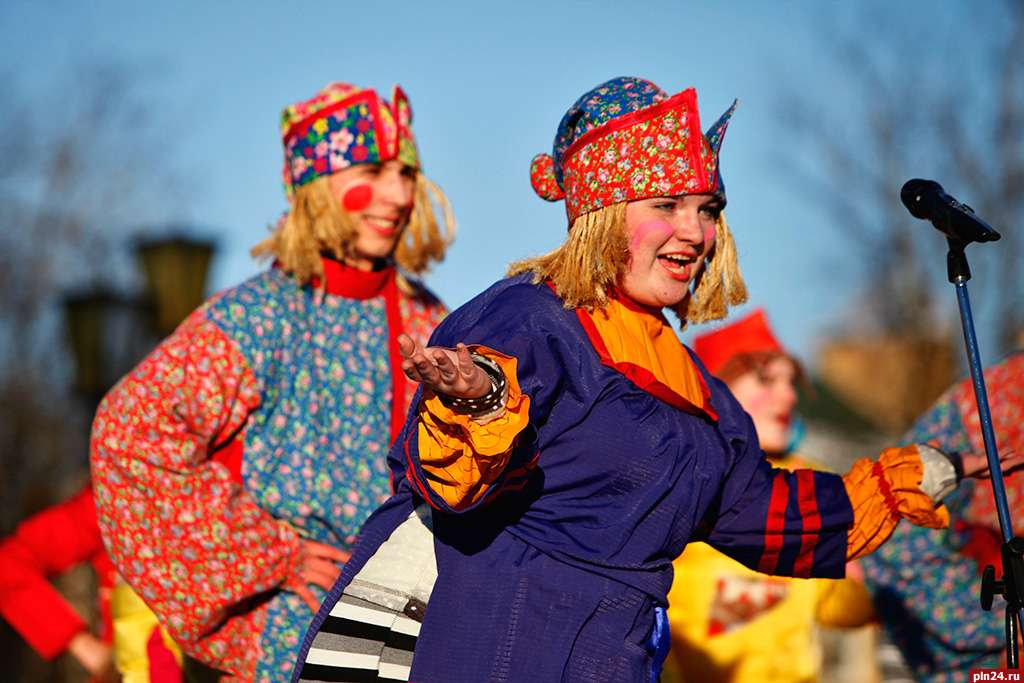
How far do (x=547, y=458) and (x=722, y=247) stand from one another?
0.79 meters

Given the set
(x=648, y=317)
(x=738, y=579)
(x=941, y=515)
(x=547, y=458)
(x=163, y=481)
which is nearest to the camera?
(x=547, y=458)

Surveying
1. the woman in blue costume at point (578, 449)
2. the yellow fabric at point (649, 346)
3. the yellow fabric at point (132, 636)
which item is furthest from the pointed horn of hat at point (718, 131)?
the yellow fabric at point (132, 636)

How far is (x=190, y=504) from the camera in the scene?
3924 millimetres

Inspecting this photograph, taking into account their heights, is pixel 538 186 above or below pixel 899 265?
below

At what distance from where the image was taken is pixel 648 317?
329 cm

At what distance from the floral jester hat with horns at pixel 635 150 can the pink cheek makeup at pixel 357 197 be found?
121 cm

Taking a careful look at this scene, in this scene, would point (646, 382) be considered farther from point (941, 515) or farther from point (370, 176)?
point (370, 176)

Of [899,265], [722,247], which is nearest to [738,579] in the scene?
[722,247]

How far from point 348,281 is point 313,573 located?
86 cm

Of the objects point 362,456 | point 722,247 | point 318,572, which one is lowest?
point 318,572

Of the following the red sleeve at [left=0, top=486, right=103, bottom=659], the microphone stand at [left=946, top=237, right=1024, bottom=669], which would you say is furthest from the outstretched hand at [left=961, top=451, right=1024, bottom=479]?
the red sleeve at [left=0, top=486, right=103, bottom=659]

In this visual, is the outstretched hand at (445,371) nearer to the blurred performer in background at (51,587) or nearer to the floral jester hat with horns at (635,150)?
the floral jester hat with horns at (635,150)

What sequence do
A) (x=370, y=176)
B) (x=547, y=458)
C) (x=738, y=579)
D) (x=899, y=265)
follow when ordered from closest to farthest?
(x=547, y=458) → (x=370, y=176) → (x=738, y=579) → (x=899, y=265)

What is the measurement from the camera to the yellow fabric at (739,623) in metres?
5.29
